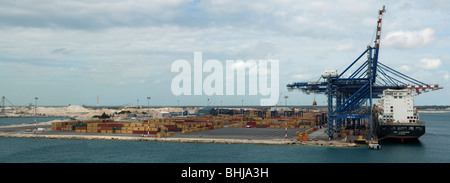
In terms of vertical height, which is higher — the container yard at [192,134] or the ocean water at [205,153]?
the container yard at [192,134]

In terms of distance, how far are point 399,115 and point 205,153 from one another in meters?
38.9

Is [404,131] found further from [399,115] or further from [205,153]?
[205,153]

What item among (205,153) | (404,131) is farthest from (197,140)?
(404,131)

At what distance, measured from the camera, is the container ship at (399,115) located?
57.2m

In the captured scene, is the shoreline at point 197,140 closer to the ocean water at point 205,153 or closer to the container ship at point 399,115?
the ocean water at point 205,153

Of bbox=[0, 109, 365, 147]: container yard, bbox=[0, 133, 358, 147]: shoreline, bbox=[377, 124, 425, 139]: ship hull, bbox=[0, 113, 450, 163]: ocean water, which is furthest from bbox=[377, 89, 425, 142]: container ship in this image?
bbox=[0, 133, 358, 147]: shoreline

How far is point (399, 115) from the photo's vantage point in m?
61.0

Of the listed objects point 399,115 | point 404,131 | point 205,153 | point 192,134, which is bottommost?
point 205,153

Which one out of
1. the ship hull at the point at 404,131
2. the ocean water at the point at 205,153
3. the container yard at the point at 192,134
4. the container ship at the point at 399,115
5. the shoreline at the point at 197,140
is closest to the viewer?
the ocean water at the point at 205,153

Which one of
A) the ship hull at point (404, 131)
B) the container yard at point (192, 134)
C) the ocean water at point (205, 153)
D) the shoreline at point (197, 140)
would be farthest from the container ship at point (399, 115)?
the shoreline at point (197, 140)

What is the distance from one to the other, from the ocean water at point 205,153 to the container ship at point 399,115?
2.27m
